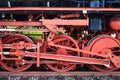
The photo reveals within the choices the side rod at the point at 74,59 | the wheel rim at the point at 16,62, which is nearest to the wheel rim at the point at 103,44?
the side rod at the point at 74,59

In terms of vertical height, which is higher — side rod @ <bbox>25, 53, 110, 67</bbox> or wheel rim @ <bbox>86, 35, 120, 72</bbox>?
wheel rim @ <bbox>86, 35, 120, 72</bbox>

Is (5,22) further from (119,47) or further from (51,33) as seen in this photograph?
(119,47)

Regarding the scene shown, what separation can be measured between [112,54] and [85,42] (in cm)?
79

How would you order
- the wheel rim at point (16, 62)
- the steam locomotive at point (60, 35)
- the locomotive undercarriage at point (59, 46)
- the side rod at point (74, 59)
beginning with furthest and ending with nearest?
the wheel rim at point (16, 62)
the side rod at point (74, 59)
the locomotive undercarriage at point (59, 46)
the steam locomotive at point (60, 35)

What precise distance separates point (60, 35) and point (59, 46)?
370 mm

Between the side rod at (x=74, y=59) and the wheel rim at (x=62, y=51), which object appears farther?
the wheel rim at (x=62, y=51)

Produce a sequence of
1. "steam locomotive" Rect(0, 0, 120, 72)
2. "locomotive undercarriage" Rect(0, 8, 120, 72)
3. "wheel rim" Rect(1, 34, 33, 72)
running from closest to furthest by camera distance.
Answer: "steam locomotive" Rect(0, 0, 120, 72)
"locomotive undercarriage" Rect(0, 8, 120, 72)
"wheel rim" Rect(1, 34, 33, 72)

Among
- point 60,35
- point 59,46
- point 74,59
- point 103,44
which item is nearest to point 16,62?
point 59,46

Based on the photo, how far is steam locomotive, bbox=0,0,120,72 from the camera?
7.19 m

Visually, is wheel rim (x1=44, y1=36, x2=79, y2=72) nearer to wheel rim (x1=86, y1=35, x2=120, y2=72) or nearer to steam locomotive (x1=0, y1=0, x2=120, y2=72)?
steam locomotive (x1=0, y1=0, x2=120, y2=72)

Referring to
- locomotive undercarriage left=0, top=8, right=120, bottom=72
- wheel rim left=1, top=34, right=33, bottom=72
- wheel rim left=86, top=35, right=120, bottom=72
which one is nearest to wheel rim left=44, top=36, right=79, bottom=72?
locomotive undercarriage left=0, top=8, right=120, bottom=72

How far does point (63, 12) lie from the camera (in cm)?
714

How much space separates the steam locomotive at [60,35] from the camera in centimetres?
719

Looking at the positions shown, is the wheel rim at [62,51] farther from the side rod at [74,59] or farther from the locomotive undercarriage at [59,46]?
the side rod at [74,59]
